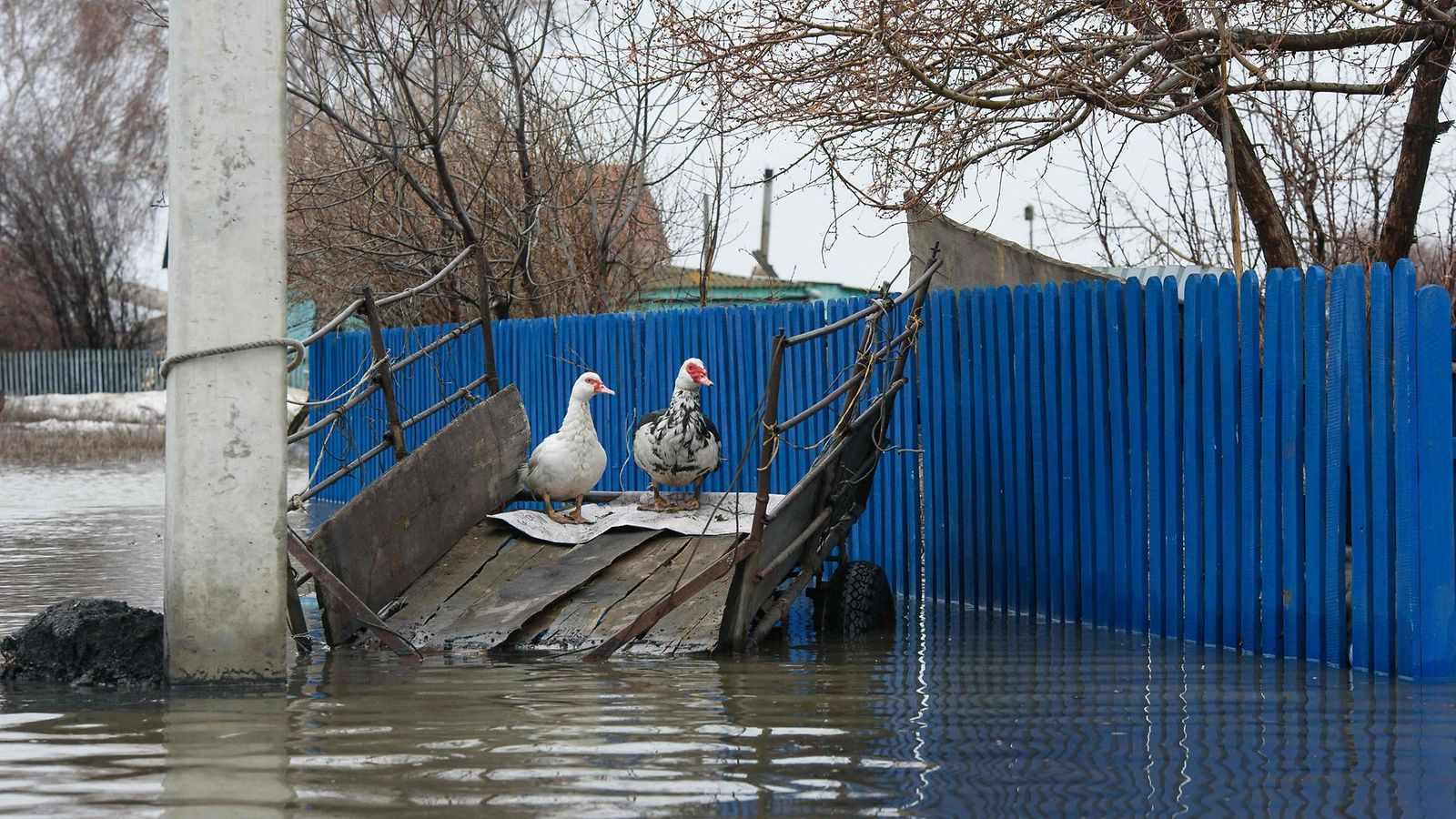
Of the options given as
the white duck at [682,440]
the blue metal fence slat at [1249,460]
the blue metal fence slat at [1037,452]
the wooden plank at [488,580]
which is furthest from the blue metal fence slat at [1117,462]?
the wooden plank at [488,580]

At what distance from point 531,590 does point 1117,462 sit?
3.31m

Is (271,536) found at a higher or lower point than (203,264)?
lower

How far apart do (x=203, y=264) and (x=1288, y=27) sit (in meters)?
6.37

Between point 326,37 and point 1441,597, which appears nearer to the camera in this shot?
point 1441,597

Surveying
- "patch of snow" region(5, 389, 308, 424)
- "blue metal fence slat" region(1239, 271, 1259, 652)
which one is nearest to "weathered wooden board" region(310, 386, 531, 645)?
"blue metal fence slat" region(1239, 271, 1259, 652)

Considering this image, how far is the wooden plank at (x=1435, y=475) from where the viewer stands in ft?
22.1

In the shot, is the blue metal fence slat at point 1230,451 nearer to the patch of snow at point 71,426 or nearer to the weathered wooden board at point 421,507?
the weathered wooden board at point 421,507

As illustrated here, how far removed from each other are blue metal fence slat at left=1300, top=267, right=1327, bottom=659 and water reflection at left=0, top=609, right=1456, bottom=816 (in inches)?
14.5

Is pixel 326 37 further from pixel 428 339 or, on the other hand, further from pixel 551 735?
pixel 551 735

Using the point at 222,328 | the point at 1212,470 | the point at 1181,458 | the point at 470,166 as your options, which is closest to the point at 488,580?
the point at 222,328

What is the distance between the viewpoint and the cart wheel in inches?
349

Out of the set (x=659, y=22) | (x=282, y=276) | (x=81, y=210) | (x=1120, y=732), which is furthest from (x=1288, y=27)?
(x=81, y=210)

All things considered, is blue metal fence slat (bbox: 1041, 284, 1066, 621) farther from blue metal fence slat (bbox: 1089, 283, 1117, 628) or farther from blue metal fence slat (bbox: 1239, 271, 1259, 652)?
blue metal fence slat (bbox: 1239, 271, 1259, 652)

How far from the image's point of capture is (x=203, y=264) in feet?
21.7
